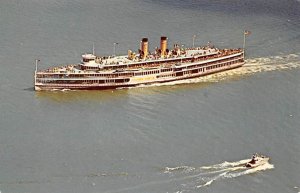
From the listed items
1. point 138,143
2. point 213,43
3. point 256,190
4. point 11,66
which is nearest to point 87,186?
point 138,143

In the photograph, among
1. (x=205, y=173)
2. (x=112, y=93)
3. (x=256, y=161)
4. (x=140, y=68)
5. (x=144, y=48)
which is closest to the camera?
(x=205, y=173)

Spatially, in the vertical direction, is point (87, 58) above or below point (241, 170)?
above

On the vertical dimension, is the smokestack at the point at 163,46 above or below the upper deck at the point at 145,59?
above

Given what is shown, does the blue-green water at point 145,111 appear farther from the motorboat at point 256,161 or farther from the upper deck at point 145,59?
the upper deck at point 145,59

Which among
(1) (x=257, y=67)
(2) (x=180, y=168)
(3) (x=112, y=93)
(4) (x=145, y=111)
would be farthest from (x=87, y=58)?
(2) (x=180, y=168)

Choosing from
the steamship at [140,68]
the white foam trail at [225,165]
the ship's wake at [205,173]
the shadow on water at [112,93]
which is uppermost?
the steamship at [140,68]

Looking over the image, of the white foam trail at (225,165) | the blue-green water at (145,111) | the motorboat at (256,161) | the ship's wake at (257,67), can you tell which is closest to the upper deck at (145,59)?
the ship's wake at (257,67)

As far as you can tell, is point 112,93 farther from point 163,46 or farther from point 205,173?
point 205,173
